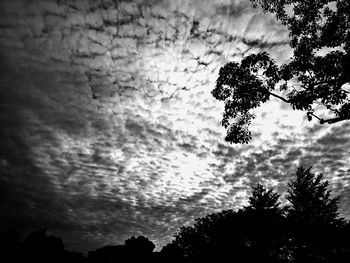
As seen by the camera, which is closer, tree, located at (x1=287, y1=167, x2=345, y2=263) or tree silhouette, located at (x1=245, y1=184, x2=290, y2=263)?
tree, located at (x1=287, y1=167, x2=345, y2=263)

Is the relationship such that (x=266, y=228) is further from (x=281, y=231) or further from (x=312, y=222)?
(x=312, y=222)

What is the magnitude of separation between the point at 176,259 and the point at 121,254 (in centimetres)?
1009

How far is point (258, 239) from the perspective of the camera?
33312 mm

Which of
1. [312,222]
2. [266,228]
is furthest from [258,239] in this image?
[312,222]

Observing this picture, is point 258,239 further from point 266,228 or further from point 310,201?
point 310,201

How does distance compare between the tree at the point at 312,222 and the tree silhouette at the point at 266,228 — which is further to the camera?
the tree silhouette at the point at 266,228

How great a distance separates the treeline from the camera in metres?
27.6

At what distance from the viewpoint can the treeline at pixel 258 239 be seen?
90.7 feet

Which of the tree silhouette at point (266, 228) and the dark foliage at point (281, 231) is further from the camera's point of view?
the tree silhouette at point (266, 228)

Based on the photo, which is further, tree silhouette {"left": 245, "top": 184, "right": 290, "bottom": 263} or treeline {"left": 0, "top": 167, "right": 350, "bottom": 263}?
tree silhouette {"left": 245, "top": 184, "right": 290, "bottom": 263}

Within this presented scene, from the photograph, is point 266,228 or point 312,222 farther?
point 266,228

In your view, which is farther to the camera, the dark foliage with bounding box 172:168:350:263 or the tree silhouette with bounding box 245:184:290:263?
the tree silhouette with bounding box 245:184:290:263

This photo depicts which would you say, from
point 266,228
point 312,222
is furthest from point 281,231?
point 312,222

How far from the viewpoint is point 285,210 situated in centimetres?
3344
